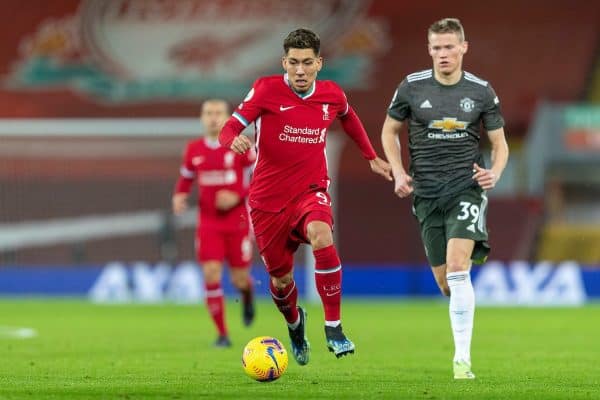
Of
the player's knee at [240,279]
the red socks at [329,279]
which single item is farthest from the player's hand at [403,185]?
the player's knee at [240,279]

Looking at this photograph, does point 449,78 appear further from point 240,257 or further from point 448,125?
point 240,257

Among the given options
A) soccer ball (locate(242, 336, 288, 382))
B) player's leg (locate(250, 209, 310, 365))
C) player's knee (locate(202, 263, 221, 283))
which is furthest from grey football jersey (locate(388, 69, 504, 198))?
player's knee (locate(202, 263, 221, 283))

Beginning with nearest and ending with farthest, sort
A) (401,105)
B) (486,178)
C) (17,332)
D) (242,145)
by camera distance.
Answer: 1. (242,145)
2. (486,178)
3. (401,105)
4. (17,332)

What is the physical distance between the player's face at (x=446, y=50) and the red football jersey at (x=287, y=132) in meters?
0.67

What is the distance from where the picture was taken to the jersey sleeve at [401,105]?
849cm

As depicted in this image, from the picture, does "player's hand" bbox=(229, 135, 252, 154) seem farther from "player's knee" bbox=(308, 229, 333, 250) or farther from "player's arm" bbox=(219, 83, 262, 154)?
"player's knee" bbox=(308, 229, 333, 250)

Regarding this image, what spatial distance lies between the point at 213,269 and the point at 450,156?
13.0 feet

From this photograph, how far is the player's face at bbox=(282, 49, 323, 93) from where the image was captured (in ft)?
26.7

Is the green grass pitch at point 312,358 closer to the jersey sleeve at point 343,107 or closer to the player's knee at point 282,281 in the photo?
the player's knee at point 282,281

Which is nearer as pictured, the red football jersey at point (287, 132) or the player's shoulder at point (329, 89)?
the red football jersey at point (287, 132)

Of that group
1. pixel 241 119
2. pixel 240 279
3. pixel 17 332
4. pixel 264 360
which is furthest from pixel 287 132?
pixel 17 332

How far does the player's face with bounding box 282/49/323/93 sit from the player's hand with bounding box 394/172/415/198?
82 cm

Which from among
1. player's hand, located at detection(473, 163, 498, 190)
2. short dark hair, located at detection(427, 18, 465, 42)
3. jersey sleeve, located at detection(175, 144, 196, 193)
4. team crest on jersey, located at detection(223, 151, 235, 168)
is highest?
short dark hair, located at detection(427, 18, 465, 42)

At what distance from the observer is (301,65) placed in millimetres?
8141
